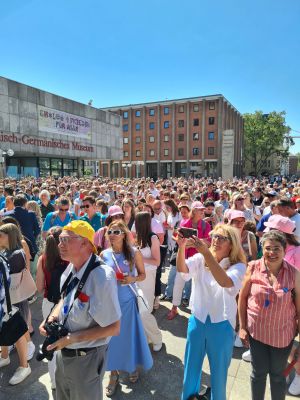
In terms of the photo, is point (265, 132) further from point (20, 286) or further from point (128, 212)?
point (20, 286)

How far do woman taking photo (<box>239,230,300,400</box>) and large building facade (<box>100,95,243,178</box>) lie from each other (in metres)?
44.1

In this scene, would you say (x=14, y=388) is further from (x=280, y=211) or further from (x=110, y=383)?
(x=280, y=211)

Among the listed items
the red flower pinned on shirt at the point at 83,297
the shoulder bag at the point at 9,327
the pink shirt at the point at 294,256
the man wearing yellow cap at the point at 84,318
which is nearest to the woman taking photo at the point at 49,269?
the shoulder bag at the point at 9,327

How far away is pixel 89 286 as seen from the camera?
75.6 inches

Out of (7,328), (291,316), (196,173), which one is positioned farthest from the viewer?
(196,173)

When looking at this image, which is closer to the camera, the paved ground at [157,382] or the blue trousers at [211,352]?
the blue trousers at [211,352]

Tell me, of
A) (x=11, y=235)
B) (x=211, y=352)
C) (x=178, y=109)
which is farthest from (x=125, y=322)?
(x=178, y=109)

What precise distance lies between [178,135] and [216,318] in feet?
163

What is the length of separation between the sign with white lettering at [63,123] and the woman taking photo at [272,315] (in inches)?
995

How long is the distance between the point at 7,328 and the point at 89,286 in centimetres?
143

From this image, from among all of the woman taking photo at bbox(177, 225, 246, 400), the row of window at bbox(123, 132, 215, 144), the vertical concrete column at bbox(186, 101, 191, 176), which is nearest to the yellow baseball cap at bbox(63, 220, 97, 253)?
the woman taking photo at bbox(177, 225, 246, 400)

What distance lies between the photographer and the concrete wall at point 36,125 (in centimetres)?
2125

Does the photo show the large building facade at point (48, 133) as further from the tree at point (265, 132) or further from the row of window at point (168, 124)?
the tree at point (265, 132)

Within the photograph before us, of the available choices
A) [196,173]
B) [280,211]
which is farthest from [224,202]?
[196,173]
